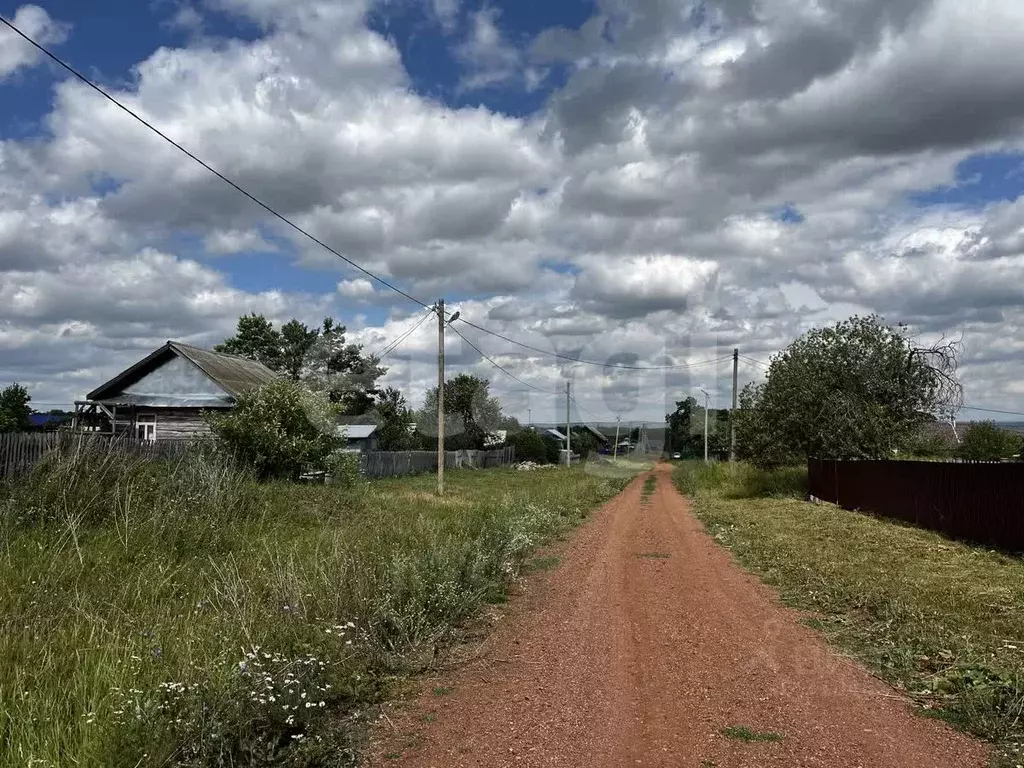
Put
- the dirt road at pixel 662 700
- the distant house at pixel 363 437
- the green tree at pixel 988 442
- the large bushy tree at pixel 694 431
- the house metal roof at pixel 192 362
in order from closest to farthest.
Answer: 1. the dirt road at pixel 662 700
2. the house metal roof at pixel 192 362
3. the distant house at pixel 363 437
4. the green tree at pixel 988 442
5. the large bushy tree at pixel 694 431

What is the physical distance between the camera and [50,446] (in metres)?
13.2

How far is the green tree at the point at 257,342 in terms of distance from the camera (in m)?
62.1

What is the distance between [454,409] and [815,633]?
196 ft

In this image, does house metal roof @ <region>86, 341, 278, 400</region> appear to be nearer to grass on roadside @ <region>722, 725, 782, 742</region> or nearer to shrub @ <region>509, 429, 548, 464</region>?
grass on roadside @ <region>722, 725, 782, 742</region>

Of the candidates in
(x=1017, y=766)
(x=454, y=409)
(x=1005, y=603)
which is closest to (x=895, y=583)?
(x=1005, y=603)

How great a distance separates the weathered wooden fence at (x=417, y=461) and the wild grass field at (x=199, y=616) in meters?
21.0

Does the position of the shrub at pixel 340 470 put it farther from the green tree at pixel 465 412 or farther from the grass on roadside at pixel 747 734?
the green tree at pixel 465 412

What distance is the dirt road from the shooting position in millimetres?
4566

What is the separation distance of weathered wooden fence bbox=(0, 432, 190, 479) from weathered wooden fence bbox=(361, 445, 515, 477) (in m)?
12.4

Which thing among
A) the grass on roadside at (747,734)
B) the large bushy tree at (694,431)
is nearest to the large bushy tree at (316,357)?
the large bushy tree at (694,431)

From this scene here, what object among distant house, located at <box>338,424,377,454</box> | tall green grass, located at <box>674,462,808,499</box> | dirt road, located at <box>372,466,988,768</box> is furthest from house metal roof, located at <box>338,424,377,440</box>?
dirt road, located at <box>372,466,988,768</box>

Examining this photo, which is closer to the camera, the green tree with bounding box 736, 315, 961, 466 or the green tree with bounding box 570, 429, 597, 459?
the green tree with bounding box 736, 315, 961, 466

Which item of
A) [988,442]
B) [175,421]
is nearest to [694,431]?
[988,442]

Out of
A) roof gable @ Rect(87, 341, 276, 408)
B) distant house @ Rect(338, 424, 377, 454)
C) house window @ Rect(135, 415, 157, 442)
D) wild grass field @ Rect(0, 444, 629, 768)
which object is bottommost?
wild grass field @ Rect(0, 444, 629, 768)
